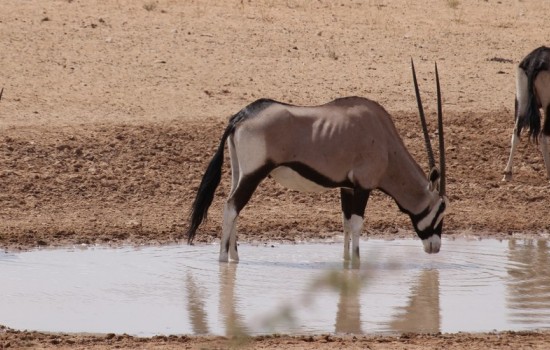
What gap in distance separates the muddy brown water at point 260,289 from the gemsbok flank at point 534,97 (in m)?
2.38

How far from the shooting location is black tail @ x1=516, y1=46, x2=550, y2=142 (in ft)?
42.3

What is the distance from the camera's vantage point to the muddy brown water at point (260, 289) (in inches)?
307

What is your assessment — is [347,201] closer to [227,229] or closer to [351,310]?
[227,229]

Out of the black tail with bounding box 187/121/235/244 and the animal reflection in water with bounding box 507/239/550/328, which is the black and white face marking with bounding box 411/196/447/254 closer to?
the animal reflection in water with bounding box 507/239/550/328

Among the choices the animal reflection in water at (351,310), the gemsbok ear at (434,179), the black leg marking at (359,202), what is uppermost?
the gemsbok ear at (434,179)

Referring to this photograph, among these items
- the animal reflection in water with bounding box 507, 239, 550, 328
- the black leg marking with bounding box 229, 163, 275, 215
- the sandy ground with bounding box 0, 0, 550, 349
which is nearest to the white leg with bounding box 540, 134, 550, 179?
the sandy ground with bounding box 0, 0, 550, 349

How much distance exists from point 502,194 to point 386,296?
3.86m

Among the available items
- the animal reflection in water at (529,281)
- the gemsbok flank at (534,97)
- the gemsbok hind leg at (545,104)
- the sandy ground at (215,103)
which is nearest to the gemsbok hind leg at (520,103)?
the gemsbok flank at (534,97)

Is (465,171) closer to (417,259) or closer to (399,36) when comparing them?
(417,259)

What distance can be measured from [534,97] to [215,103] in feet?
10.7

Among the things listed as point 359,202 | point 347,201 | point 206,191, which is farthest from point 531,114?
point 206,191

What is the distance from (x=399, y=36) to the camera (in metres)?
17.1

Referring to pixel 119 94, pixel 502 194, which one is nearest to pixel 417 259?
pixel 502 194

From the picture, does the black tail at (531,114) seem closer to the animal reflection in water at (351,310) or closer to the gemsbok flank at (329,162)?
the gemsbok flank at (329,162)
